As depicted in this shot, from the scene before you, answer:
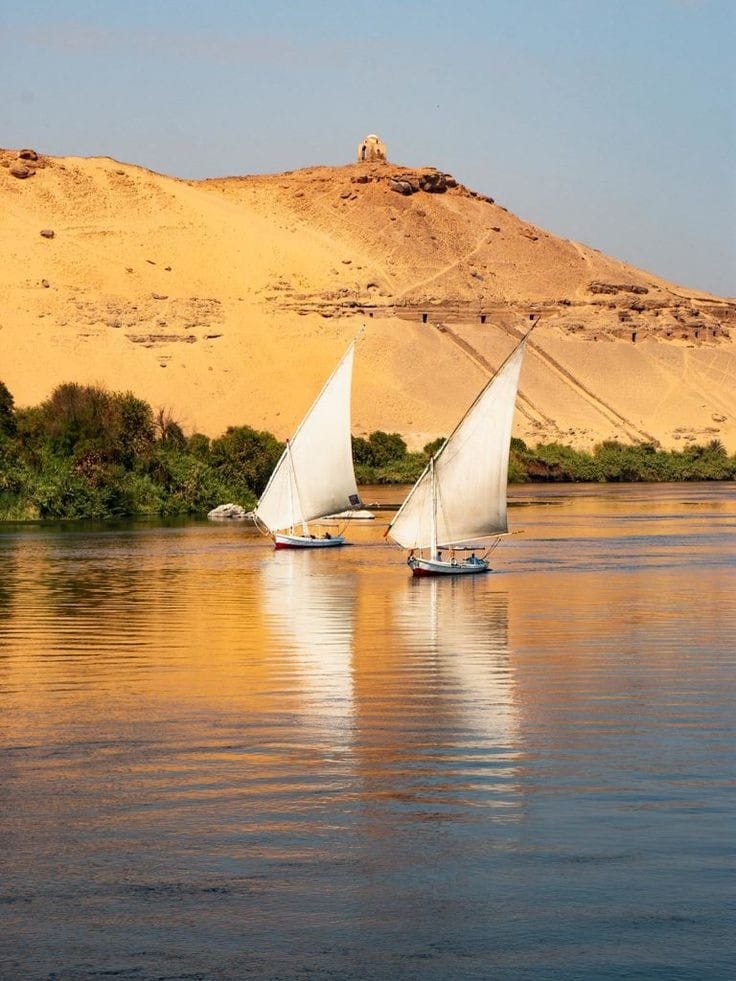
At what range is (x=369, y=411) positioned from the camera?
316 feet

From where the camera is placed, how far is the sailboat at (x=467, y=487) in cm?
2803

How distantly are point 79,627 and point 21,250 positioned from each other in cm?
9146

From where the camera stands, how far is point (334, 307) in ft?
363

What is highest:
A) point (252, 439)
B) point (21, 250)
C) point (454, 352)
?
point (21, 250)

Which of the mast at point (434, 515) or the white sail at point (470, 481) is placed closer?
the white sail at point (470, 481)

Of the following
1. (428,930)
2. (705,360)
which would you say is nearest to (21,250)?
(705,360)

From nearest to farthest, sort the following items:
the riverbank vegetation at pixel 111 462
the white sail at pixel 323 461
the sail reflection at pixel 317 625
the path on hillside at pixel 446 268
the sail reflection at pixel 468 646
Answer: the sail reflection at pixel 468 646
the sail reflection at pixel 317 625
the white sail at pixel 323 461
the riverbank vegetation at pixel 111 462
the path on hillside at pixel 446 268

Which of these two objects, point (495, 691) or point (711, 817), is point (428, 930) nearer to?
point (711, 817)

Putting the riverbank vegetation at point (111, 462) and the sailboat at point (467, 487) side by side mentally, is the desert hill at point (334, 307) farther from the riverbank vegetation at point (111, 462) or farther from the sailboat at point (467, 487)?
the sailboat at point (467, 487)

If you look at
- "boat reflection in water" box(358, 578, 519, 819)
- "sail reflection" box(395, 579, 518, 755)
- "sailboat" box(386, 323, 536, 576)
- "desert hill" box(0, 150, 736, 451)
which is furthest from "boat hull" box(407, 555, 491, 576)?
"desert hill" box(0, 150, 736, 451)

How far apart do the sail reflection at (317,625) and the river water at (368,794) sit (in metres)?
0.08

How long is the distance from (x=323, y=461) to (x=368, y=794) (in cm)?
2635

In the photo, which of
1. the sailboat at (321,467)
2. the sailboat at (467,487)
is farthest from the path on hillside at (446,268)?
the sailboat at (467,487)

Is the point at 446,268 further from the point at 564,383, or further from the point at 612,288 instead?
the point at 564,383
